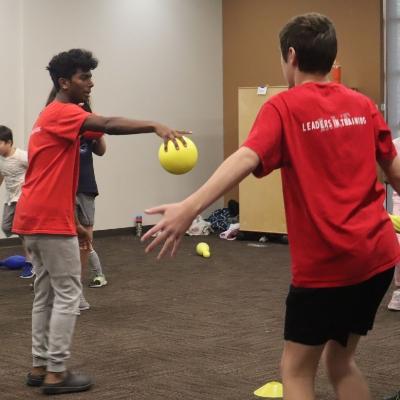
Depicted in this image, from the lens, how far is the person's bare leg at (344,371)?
230cm

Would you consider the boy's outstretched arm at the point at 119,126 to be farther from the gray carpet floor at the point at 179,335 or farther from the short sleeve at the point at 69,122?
the gray carpet floor at the point at 179,335

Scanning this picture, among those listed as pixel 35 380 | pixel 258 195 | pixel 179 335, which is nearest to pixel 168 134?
pixel 35 380

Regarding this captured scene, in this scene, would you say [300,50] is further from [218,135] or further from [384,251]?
[218,135]

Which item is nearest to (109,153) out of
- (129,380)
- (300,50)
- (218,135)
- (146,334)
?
(218,135)

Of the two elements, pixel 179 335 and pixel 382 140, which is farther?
pixel 179 335

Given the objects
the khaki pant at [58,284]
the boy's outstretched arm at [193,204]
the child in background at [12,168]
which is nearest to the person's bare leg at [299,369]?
the boy's outstretched arm at [193,204]

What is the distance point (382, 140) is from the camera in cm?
228

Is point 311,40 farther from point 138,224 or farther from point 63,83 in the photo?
point 138,224

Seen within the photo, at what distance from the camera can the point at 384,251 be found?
7.17ft

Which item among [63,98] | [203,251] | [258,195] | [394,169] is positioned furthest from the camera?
[258,195]

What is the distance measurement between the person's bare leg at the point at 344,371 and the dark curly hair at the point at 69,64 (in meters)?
1.82

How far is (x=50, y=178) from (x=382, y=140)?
162cm

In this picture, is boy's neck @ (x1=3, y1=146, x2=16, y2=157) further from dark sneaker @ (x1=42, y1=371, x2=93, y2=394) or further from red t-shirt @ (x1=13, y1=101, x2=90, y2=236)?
dark sneaker @ (x1=42, y1=371, x2=93, y2=394)

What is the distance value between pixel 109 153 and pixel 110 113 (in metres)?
0.46
